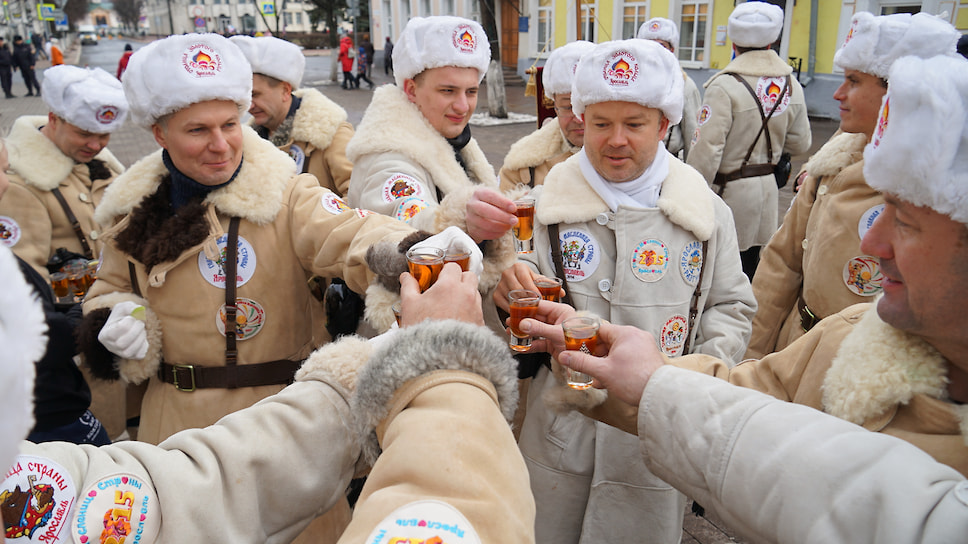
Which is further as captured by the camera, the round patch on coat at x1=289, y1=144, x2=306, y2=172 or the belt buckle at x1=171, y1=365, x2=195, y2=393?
the round patch on coat at x1=289, y1=144, x2=306, y2=172

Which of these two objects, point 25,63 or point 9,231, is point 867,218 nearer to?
point 9,231

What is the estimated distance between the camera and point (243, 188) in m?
2.49

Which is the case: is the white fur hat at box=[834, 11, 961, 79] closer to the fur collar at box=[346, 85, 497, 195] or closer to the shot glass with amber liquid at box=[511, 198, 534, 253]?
the shot glass with amber liquid at box=[511, 198, 534, 253]

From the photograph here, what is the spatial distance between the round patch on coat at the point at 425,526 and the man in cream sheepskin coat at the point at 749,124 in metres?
4.71

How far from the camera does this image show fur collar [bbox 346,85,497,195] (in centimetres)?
328

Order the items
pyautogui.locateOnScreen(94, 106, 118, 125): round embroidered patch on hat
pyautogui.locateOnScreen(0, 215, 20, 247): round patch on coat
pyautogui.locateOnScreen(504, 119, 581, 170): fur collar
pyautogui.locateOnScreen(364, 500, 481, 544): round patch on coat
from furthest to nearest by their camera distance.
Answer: pyautogui.locateOnScreen(504, 119, 581, 170): fur collar, pyautogui.locateOnScreen(94, 106, 118, 125): round embroidered patch on hat, pyautogui.locateOnScreen(0, 215, 20, 247): round patch on coat, pyautogui.locateOnScreen(364, 500, 481, 544): round patch on coat

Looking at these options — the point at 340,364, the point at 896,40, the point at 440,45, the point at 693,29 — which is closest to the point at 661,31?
the point at 896,40

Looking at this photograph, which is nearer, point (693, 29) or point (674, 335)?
point (674, 335)

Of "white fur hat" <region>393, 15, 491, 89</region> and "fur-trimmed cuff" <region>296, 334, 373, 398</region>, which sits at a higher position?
"white fur hat" <region>393, 15, 491, 89</region>

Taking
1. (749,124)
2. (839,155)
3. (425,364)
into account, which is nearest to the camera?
(425,364)

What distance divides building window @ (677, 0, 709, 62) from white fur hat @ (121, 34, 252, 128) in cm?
1689

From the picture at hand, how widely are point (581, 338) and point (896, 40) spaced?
2374mm

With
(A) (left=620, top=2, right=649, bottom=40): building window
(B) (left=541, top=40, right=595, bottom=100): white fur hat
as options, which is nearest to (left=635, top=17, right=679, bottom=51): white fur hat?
(B) (left=541, top=40, right=595, bottom=100): white fur hat

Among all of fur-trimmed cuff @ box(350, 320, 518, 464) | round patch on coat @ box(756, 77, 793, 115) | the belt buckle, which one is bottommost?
the belt buckle
